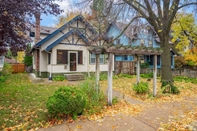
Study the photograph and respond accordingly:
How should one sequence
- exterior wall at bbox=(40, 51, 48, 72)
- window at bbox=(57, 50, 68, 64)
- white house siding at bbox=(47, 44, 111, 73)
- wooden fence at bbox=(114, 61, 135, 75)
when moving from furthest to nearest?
wooden fence at bbox=(114, 61, 135, 75) < exterior wall at bbox=(40, 51, 48, 72) < window at bbox=(57, 50, 68, 64) < white house siding at bbox=(47, 44, 111, 73)

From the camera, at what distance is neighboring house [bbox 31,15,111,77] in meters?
12.8

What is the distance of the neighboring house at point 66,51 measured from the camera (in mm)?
12783

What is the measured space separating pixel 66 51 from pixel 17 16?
27.5 feet

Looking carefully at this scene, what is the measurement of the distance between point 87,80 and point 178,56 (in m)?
18.9

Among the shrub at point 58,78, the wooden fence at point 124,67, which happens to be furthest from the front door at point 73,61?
the wooden fence at point 124,67

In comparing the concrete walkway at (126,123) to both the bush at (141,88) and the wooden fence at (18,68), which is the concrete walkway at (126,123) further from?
the wooden fence at (18,68)

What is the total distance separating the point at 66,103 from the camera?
397 centimetres

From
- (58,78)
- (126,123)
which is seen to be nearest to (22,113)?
(126,123)

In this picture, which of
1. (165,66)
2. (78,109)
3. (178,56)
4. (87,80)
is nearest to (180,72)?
(178,56)

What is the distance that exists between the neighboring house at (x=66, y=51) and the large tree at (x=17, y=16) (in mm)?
6408

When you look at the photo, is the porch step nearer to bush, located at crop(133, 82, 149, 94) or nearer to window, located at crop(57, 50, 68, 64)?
window, located at crop(57, 50, 68, 64)

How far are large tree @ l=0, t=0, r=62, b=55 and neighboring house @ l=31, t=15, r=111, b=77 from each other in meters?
6.41

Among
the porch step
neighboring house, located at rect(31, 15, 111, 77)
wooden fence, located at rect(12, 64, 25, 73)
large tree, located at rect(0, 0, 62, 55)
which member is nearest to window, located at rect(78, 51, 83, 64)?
neighboring house, located at rect(31, 15, 111, 77)

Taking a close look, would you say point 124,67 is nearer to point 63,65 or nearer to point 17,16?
point 63,65
